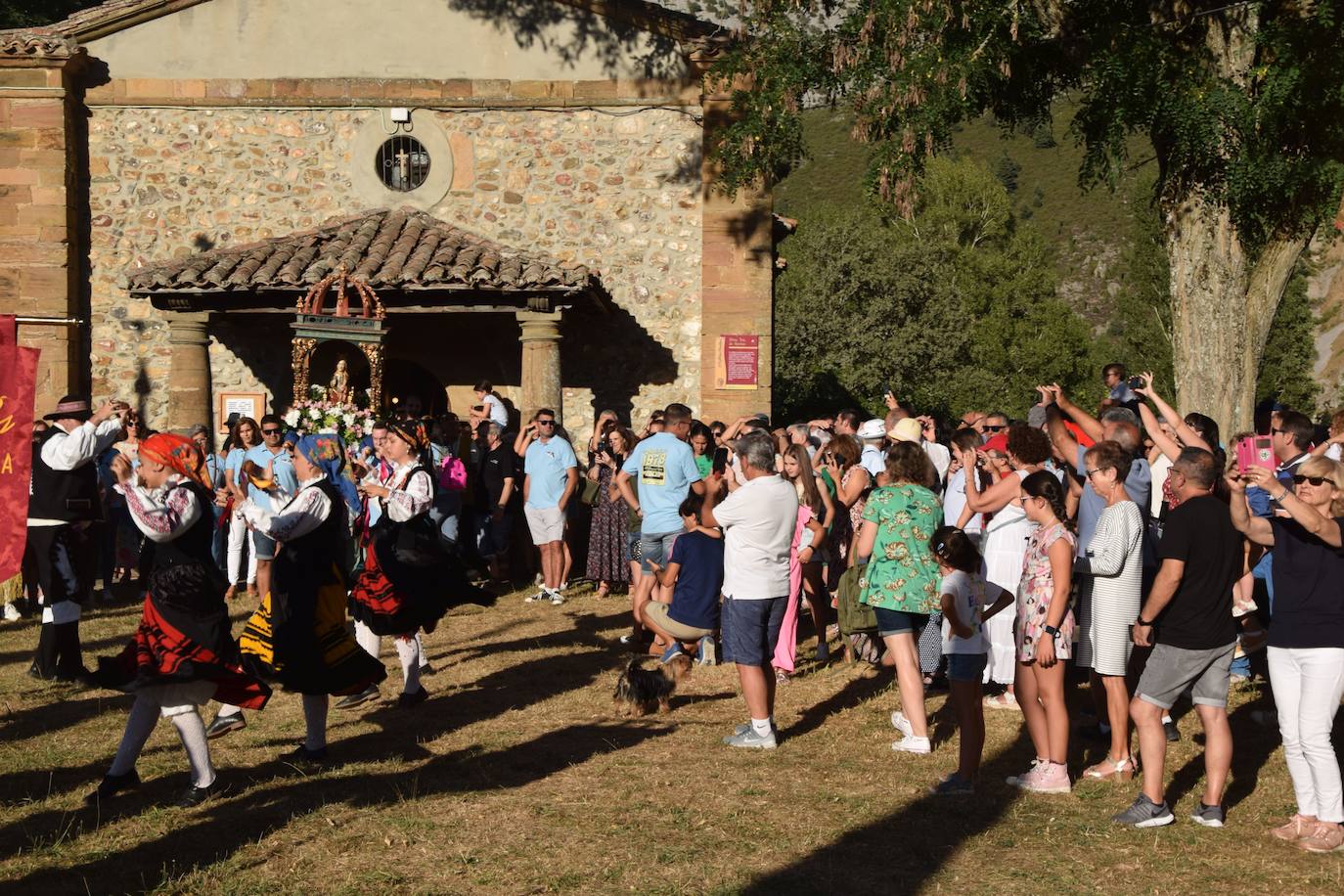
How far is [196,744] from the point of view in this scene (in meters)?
6.59

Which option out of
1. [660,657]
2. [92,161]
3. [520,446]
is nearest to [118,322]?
[92,161]

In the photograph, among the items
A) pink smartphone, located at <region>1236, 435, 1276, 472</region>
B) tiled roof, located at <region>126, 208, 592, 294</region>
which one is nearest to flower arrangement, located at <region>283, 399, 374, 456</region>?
tiled roof, located at <region>126, 208, 592, 294</region>

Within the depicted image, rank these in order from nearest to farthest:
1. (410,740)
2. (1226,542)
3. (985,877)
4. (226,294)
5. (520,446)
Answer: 1. (985,877)
2. (1226,542)
3. (410,740)
4. (520,446)
5. (226,294)

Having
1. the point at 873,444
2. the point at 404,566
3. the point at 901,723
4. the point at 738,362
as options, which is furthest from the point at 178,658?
the point at 738,362

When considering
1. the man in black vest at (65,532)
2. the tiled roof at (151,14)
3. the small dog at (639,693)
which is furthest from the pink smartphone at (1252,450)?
the tiled roof at (151,14)

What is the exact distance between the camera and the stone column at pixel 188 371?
52.1 ft

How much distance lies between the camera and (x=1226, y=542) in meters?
6.15

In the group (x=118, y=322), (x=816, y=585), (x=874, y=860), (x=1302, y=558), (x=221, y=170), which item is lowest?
(x=874, y=860)

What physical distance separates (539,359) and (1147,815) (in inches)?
407

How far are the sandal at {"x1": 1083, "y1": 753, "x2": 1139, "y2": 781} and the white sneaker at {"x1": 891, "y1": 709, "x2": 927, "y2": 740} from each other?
3.32 ft

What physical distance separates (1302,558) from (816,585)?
467 centimetres

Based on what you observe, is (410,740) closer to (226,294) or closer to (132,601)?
(132,601)

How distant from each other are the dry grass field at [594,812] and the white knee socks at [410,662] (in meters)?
0.19

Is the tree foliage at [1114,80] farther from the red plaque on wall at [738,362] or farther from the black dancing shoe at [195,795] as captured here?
the black dancing shoe at [195,795]
